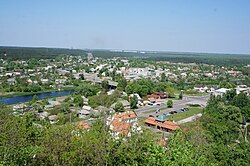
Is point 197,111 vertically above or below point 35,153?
below

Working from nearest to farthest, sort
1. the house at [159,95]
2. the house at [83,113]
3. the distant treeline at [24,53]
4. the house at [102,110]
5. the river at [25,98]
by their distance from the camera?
1. the house at [102,110]
2. the house at [83,113]
3. the river at [25,98]
4. the house at [159,95]
5. the distant treeline at [24,53]

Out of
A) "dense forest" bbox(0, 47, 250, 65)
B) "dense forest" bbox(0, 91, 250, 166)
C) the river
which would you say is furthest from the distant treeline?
"dense forest" bbox(0, 91, 250, 166)

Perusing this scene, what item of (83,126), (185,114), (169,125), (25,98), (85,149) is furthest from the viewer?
(25,98)

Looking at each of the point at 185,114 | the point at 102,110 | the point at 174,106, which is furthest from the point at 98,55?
the point at 185,114

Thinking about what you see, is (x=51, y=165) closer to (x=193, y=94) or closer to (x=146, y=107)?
(x=146, y=107)

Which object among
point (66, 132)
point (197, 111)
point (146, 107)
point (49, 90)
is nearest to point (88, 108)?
point (146, 107)

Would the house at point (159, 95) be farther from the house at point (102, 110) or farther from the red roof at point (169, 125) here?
the red roof at point (169, 125)

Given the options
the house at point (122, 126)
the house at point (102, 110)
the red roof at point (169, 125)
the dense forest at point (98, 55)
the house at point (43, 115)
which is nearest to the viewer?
the house at point (122, 126)

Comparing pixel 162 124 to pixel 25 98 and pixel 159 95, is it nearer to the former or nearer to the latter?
pixel 159 95

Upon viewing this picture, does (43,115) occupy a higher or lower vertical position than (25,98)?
higher

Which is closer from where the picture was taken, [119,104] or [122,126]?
[122,126]

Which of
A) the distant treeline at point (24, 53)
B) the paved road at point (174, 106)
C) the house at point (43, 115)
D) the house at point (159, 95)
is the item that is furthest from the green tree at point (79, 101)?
the distant treeline at point (24, 53)
